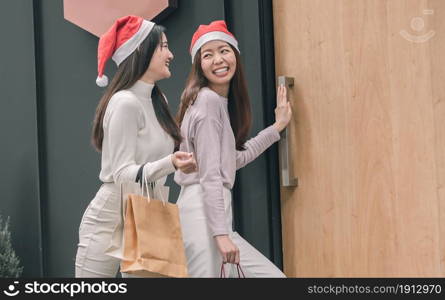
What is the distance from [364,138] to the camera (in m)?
2.91

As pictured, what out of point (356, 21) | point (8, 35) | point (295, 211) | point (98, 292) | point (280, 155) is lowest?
point (98, 292)

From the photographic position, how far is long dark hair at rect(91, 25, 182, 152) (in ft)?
8.98

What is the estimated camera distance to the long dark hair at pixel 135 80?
274 cm

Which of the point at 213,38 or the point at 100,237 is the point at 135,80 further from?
the point at 100,237

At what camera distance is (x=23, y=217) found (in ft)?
14.5

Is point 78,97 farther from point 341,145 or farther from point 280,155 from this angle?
point 341,145

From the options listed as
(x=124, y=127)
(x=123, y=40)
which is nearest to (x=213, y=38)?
(x=123, y=40)

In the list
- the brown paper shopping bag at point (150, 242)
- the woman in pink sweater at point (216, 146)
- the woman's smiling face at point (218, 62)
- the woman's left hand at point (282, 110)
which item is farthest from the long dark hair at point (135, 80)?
the woman's left hand at point (282, 110)

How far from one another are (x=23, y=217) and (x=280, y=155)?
1.88m

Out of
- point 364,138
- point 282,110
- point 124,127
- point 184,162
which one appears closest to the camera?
point 184,162

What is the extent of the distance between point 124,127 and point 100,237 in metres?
0.41

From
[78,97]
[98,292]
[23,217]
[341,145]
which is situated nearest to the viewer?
[98,292]

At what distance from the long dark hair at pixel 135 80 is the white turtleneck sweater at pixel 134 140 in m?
0.02

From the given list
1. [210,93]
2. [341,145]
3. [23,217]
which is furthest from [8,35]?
[341,145]
